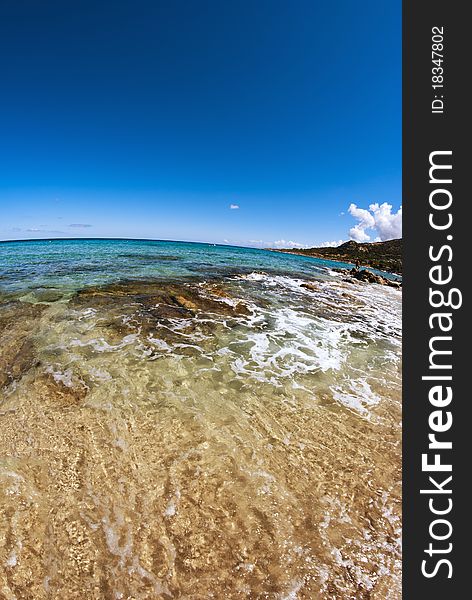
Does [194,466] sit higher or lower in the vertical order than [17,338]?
lower

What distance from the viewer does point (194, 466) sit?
4.74 metres

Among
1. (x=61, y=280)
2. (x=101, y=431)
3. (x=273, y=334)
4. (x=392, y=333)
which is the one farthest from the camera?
(x=61, y=280)

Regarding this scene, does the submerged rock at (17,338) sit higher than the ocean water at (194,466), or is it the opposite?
the submerged rock at (17,338)

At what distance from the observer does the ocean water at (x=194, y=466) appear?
3260 millimetres

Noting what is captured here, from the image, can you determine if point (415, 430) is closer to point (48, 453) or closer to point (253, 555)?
point (253, 555)

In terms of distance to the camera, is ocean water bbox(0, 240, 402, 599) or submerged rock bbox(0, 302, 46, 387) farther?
submerged rock bbox(0, 302, 46, 387)

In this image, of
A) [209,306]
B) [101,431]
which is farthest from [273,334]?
[101,431]

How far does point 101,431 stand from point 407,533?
536cm

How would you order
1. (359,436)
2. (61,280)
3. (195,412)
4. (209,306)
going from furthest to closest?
(61,280), (209,306), (195,412), (359,436)

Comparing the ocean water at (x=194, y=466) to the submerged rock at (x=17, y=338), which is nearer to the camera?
the ocean water at (x=194, y=466)

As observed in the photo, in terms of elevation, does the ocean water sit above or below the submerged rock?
below

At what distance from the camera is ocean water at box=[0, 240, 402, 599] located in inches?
128

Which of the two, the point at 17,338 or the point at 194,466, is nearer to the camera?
the point at 194,466

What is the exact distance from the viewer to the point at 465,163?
3.85 meters
